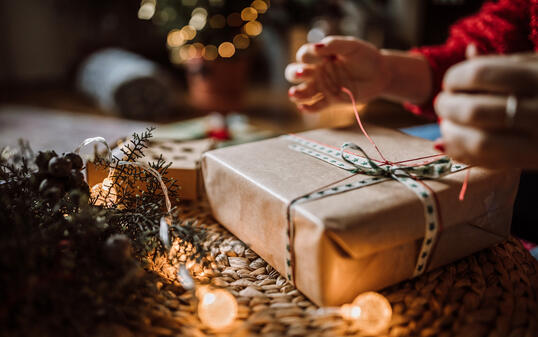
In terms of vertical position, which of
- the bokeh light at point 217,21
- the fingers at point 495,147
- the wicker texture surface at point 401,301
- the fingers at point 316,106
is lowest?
the wicker texture surface at point 401,301

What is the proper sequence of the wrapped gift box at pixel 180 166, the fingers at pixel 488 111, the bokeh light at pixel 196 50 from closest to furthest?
the fingers at pixel 488 111, the wrapped gift box at pixel 180 166, the bokeh light at pixel 196 50

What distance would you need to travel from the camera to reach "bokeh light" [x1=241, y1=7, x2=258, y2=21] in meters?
1.73

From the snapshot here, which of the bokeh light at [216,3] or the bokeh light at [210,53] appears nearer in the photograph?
the bokeh light at [216,3]

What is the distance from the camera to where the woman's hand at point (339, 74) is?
0.78 meters

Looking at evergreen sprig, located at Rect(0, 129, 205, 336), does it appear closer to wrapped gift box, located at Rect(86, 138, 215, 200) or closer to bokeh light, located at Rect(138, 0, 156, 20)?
wrapped gift box, located at Rect(86, 138, 215, 200)

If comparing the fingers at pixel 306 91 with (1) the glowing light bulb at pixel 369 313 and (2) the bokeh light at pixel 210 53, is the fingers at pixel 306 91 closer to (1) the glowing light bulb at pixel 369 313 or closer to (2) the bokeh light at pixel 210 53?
(1) the glowing light bulb at pixel 369 313

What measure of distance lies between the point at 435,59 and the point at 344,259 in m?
0.58

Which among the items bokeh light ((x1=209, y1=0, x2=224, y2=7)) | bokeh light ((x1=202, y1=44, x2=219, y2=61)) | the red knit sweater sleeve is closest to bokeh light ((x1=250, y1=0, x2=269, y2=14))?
bokeh light ((x1=209, y1=0, x2=224, y2=7))

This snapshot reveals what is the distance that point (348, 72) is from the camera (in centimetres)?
82

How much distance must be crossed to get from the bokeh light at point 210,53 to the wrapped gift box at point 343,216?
4.07 feet

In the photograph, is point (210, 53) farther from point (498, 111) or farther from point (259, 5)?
point (498, 111)

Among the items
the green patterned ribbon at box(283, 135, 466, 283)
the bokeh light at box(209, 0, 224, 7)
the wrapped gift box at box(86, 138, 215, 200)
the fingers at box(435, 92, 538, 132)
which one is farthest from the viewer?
the bokeh light at box(209, 0, 224, 7)

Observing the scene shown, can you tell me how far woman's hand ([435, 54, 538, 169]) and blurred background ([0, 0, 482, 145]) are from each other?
132 centimetres

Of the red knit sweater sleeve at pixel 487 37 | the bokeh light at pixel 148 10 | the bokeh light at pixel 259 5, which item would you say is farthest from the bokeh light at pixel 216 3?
the red knit sweater sleeve at pixel 487 37
